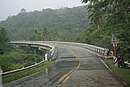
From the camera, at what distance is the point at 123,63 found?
22203mm

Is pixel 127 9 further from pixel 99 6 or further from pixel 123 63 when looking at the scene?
pixel 123 63

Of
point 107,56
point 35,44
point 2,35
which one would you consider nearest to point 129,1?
point 107,56

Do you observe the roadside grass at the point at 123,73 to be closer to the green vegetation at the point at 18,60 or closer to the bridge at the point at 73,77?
the bridge at the point at 73,77

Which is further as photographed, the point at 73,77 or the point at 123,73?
the point at 123,73

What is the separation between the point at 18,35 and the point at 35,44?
107457 mm

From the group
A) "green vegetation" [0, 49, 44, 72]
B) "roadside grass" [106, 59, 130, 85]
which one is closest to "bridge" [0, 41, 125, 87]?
"roadside grass" [106, 59, 130, 85]

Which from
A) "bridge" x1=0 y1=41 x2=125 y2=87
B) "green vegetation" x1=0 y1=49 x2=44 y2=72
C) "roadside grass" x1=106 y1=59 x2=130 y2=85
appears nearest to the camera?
"bridge" x1=0 y1=41 x2=125 y2=87

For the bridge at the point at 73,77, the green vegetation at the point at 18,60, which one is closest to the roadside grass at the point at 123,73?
the bridge at the point at 73,77

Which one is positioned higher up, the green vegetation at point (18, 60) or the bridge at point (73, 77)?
the bridge at point (73, 77)

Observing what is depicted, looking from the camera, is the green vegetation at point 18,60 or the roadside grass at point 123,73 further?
the green vegetation at point 18,60

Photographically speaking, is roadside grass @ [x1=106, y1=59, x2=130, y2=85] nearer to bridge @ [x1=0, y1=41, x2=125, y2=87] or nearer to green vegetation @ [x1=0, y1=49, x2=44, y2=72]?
bridge @ [x1=0, y1=41, x2=125, y2=87]

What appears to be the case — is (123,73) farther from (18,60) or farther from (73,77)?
Answer: (18,60)

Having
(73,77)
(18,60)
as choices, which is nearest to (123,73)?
(73,77)

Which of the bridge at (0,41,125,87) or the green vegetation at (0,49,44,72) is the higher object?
the bridge at (0,41,125,87)
